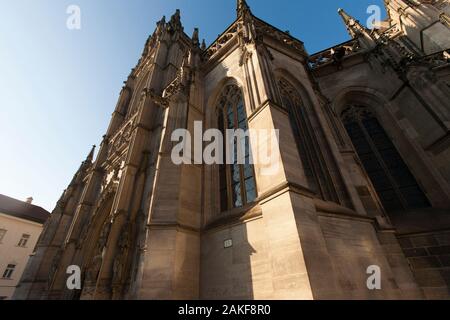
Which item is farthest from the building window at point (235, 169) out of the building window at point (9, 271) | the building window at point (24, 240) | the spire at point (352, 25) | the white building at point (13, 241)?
the building window at point (24, 240)

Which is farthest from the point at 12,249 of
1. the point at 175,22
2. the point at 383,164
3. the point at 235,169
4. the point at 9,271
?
the point at 383,164

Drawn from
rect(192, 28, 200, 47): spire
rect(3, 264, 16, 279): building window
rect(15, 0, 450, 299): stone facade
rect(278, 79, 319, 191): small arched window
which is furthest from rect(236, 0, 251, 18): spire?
rect(3, 264, 16, 279): building window

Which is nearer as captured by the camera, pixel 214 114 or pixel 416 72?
pixel 416 72

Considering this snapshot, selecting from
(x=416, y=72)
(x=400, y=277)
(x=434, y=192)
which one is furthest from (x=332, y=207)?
(x=416, y=72)

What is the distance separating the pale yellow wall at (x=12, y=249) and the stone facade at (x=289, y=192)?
1235 cm

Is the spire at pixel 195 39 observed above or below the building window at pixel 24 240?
above

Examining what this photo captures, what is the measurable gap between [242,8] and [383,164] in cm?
847

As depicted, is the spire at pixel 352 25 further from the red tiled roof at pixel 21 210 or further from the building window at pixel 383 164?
the red tiled roof at pixel 21 210

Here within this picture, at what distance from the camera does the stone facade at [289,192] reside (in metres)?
4.30

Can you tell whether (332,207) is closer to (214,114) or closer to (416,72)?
(214,114)

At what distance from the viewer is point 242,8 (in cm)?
899

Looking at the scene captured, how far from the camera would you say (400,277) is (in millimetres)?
4766

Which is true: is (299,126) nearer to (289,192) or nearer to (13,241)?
(289,192)
